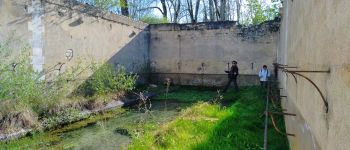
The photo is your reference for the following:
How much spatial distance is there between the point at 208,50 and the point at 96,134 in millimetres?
9221

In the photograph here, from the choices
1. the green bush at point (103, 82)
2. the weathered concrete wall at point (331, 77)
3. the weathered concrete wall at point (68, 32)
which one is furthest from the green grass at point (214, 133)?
the weathered concrete wall at point (68, 32)

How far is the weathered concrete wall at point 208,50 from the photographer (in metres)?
15.2

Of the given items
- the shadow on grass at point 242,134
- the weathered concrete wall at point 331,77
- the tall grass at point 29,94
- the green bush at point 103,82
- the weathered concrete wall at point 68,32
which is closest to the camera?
the weathered concrete wall at point 331,77

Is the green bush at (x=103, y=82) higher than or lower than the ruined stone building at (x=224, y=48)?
lower

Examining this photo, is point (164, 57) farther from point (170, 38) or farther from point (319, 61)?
point (319, 61)

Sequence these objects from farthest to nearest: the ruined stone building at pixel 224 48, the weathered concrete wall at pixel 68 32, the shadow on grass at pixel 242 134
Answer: the weathered concrete wall at pixel 68 32
the shadow on grass at pixel 242 134
the ruined stone building at pixel 224 48

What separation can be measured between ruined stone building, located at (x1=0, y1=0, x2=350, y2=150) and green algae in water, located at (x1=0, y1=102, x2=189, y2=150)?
260 cm

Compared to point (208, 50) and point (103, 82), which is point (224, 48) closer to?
point (208, 50)

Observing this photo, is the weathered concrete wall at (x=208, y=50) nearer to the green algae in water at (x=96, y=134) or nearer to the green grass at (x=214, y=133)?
the green algae in water at (x=96, y=134)

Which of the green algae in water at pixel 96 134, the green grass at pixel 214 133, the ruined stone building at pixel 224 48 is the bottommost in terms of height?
the green algae in water at pixel 96 134

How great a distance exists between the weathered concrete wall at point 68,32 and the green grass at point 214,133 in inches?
192

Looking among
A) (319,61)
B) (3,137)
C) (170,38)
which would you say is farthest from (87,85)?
(319,61)

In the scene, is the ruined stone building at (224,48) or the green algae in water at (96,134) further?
the green algae in water at (96,134)

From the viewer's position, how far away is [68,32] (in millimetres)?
11203
